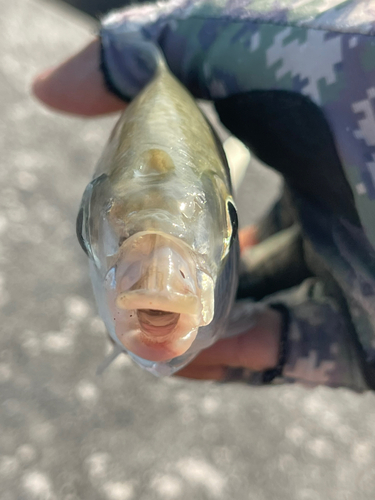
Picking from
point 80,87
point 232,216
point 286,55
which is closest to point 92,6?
point 80,87

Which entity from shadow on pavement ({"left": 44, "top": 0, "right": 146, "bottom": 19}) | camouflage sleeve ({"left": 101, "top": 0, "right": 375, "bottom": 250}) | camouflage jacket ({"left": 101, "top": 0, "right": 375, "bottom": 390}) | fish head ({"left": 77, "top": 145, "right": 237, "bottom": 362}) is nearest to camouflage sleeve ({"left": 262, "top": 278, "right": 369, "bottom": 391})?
camouflage jacket ({"left": 101, "top": 0, "right": 375, "bottom": 390})

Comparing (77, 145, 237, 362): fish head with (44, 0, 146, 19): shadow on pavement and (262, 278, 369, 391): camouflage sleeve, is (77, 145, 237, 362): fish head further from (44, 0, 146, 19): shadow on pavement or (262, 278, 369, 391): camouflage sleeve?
(44, 0, 146, 19): shadow on pavement

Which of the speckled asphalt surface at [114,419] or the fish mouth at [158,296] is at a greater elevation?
the fish mouth at [158,296]

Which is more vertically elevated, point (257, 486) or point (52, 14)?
point (52, 14)

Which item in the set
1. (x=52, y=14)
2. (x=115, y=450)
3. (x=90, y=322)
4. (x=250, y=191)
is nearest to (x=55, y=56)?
(x=52, y=14)

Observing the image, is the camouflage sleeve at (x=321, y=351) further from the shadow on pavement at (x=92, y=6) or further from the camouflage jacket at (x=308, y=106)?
the shadow on pavement at (x=92, y=6)

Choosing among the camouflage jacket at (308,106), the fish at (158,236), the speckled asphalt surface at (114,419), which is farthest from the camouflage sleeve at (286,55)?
the speckled asphalt surface at (114,419)

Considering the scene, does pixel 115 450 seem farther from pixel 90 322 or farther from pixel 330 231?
pixel 330 231
